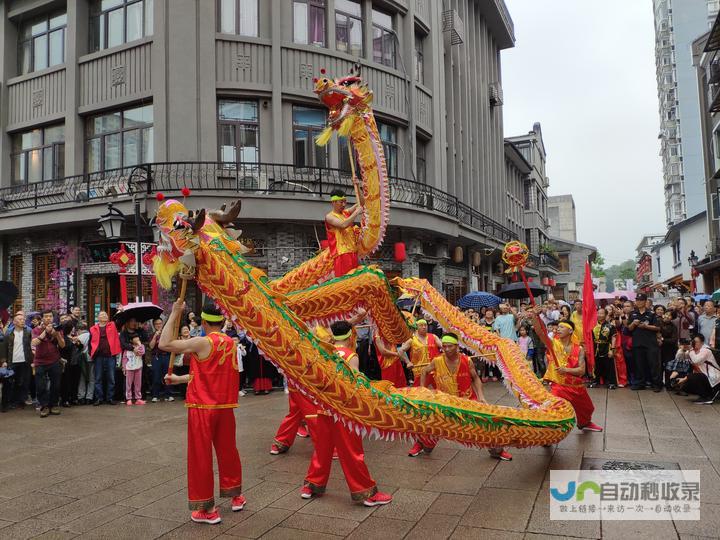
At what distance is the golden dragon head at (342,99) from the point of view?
6367 millimetres

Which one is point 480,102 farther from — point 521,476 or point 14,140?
point 521,476

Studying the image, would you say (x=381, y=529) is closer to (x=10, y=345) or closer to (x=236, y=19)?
(x=10, y=345)

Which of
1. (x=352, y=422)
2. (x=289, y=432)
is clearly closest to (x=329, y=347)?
(x=352, y=422)

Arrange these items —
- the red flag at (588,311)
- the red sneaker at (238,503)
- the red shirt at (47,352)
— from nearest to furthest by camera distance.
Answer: the red sneaker at (238,503), the red flag at (588,311), the red shirt at (47,352)

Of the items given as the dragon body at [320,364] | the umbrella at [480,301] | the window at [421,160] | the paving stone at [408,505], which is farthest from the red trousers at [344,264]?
the window at [421,160]

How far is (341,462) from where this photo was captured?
15.5 ft

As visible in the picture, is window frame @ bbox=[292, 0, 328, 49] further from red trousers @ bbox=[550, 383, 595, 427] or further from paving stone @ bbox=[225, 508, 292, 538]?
paving stone @ bbox=[225, 508, 292, 538]

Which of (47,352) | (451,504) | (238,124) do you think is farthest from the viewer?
(238,124)

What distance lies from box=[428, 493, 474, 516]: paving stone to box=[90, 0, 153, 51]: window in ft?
46.0

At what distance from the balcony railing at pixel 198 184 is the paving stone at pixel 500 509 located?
9.11 metres

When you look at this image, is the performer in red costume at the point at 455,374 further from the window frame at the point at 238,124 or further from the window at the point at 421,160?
the window at the point at 421,160

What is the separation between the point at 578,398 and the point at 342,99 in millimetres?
4761

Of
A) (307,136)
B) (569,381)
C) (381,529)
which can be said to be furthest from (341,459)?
(307,136)

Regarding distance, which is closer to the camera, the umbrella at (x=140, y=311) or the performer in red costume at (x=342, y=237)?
the umbrella at (x=140, y=311)
